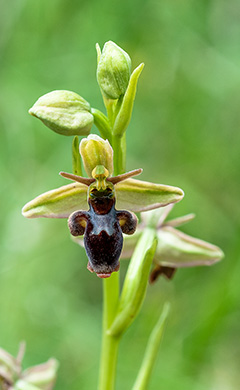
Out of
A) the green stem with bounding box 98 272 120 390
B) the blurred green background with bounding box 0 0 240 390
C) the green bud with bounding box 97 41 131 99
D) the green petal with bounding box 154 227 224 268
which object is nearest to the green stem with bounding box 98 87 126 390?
the green stem with bounding box 98 272 120 390

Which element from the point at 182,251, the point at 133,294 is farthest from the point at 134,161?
the point at 133,294

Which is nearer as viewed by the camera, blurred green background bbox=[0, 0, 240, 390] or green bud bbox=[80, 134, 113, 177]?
green bud bbox=[80, 134, 113, 177]

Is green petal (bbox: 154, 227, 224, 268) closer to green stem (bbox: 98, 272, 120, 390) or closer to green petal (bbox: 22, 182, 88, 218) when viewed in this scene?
green stem (bbox: 98, 272, 120, 390)

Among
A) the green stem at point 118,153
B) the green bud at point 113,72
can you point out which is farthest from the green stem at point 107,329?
the green bud at point 113,72

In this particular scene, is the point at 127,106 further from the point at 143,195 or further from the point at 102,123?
the point at 143,195

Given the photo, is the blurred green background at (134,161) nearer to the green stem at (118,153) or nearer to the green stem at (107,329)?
the green stem at (107,329)

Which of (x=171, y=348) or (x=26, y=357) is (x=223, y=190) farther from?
(x=26, y=357)
